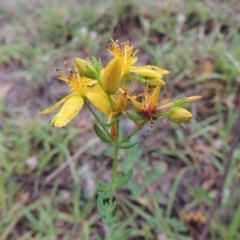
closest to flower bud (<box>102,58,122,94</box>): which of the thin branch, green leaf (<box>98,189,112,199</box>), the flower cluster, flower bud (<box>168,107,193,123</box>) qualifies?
the flower cluster

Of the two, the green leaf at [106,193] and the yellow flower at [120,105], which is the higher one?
the yellow flower at [120,105]

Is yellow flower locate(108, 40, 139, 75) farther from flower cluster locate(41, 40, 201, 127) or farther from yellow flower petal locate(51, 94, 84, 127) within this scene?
yellow flower petal locate(51, 94, 84, 127)

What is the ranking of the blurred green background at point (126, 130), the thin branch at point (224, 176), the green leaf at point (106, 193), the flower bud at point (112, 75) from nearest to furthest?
the flower bud at point (112, 75), the green leaf at point (106, 193), the thin branch at point (224, 176), the blurred green background at point (126, 130)

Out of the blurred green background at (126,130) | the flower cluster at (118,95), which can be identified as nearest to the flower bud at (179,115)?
the flower cluster at (118,95)

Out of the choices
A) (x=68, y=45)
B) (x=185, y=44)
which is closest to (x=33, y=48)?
(x=68, y=45)

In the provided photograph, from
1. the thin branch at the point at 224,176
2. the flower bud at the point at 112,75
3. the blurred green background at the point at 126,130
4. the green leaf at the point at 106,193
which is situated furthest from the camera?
the blurred green background at the point at 126,130

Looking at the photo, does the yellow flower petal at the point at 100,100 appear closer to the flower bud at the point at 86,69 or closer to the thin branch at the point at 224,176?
the flower bud at the point at 86,69
